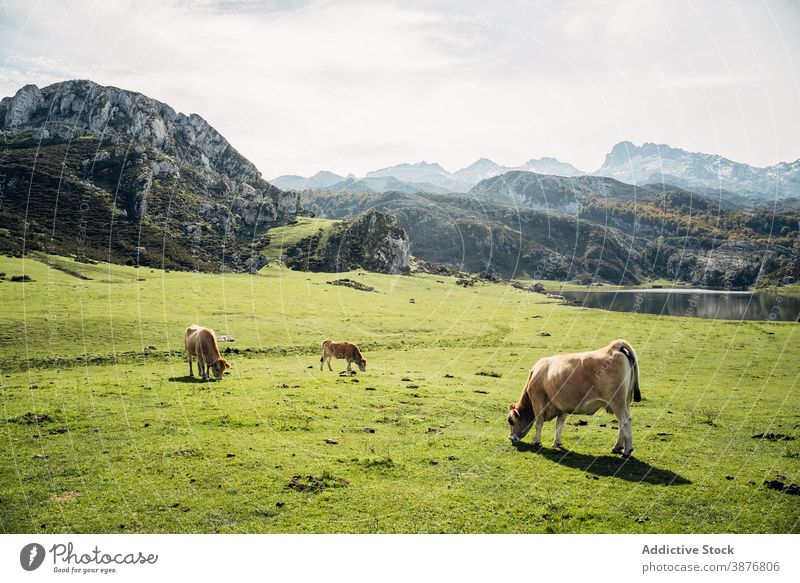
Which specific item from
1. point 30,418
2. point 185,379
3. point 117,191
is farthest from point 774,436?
point 117,191

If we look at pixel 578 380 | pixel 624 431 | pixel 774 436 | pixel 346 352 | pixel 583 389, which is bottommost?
pixel 774 436

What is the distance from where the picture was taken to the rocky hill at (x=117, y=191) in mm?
105688

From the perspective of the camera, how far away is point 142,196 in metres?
138

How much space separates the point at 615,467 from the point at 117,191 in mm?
154418

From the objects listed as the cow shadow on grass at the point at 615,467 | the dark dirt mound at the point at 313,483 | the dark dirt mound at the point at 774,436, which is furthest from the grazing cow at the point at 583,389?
the dark dirt mound at the point at 774,436

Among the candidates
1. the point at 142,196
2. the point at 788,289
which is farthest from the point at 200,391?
the point at 788,289

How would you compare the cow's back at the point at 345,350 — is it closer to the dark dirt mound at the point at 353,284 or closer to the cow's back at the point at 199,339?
the cow's back at the point at 199,339

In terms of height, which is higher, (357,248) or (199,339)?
(357,248)

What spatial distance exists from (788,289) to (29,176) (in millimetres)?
269515

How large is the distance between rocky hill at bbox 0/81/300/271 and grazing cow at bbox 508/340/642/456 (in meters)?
81.9

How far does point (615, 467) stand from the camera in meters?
13.9

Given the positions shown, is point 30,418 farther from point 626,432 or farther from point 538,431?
point 626,432

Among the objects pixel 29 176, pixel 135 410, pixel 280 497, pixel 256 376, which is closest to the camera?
pixel 280 497

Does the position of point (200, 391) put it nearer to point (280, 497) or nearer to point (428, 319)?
point (280, 497)
